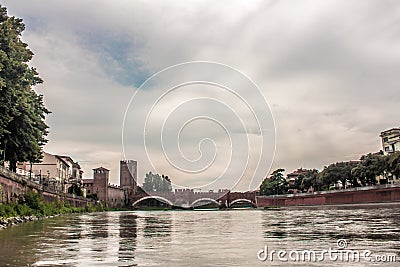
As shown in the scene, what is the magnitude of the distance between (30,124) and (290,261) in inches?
1207

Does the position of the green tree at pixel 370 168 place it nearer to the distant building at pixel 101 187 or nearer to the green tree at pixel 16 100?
the green tree at pixel 16 100

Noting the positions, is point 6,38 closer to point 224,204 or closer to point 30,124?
point 30,124

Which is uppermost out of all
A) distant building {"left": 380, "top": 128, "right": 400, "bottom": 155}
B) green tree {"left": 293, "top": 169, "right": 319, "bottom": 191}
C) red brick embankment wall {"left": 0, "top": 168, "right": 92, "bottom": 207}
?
distant building {"left": 380, "top": 128, "right": 400, "bottom": 155}

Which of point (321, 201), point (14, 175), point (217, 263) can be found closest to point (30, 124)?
point (14, 175)

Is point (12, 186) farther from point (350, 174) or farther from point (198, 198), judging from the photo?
point (198, 198)

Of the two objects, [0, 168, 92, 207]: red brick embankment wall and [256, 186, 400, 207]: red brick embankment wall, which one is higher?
[0, 168, 92, 207]: red brick embankment wall

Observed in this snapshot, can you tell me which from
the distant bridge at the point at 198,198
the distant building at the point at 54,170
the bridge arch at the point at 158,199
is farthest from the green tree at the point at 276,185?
the distant building at the point at 54,170

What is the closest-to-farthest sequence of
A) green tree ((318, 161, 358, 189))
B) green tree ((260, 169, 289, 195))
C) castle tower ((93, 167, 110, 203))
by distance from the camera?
green tree ((318, 161, 358, 189))
castle tower ((93, 167, 110, 203))
green tree ((260, 169, 289, 195))

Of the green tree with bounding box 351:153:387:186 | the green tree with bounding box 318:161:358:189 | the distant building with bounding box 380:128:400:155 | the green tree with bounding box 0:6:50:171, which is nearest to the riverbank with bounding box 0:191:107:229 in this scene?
the green tree with bounding box 0:6:50:171

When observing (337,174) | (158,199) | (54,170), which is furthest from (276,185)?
(54,170)

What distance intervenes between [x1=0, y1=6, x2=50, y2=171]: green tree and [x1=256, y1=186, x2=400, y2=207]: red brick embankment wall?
2010 inches

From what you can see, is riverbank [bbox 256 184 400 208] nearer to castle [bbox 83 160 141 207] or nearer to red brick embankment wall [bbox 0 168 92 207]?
red brick embankment wall [bbox 0 168 92 207]

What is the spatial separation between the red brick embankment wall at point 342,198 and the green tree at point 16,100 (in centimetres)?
5105

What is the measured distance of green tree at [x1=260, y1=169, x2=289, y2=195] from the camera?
471 feet
